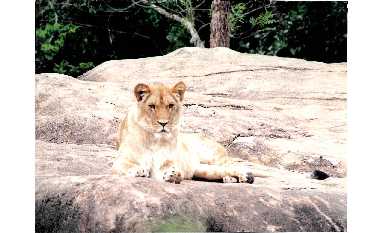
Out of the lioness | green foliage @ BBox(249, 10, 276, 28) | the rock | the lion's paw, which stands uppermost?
green foliage @ BBox(249, 10, 276, 28)

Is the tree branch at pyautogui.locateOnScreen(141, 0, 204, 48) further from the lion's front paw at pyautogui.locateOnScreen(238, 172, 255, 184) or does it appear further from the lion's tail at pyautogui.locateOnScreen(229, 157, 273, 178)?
the lion's front paw at pyautogui.locateOnScreen(238, 172, 255, 184)

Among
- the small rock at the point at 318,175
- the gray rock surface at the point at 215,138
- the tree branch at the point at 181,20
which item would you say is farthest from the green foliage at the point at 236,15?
the small rock at the point at 318,175

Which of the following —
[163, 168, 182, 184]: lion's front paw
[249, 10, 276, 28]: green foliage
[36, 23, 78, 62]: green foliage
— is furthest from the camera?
[249, 10, 276, 28]: green foliage

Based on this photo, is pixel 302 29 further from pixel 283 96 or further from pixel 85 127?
pixel 85 127

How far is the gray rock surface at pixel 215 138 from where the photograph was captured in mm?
5285

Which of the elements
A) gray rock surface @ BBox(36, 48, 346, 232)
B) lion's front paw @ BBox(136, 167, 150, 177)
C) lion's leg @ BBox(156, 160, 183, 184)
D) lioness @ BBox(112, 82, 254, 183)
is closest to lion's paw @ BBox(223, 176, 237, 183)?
lioness @ BBox(112, 82, 254, 183)

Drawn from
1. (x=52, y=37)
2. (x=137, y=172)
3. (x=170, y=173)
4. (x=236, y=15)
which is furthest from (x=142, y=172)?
(x=236, y=15)

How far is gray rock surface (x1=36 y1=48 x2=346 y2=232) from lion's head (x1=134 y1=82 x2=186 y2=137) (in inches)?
16.1

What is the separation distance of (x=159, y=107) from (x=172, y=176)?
479 mm

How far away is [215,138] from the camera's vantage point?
750cm

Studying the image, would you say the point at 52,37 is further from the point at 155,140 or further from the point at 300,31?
the point at 300,31

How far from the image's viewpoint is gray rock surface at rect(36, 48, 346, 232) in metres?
5.29

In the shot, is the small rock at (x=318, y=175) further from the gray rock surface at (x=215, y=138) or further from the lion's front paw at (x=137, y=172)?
the lion's front paw at (x=137, y=172)

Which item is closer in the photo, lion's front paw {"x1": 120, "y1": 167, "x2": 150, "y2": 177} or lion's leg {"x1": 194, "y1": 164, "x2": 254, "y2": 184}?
lion's front paw {"x1": 120, "y1": 167, "x2": 150, "y2": 177}
